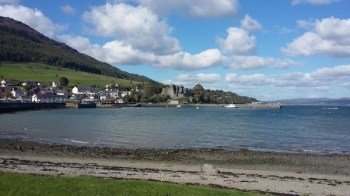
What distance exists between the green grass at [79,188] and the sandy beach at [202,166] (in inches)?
245

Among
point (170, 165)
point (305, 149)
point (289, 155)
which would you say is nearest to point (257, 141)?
point (305, 149)

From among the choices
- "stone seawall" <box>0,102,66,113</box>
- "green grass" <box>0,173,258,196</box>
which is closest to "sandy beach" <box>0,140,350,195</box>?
"green grass" <box>0,173,258,196</box>

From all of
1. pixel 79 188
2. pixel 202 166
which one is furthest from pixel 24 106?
pixel 79 188

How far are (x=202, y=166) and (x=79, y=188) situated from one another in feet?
49.7

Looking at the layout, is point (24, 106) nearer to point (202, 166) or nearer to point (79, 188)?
point (202, 166)

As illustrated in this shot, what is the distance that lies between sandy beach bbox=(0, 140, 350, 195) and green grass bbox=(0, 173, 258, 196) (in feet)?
20.4

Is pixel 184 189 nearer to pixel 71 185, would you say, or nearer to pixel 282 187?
pixel 71 185

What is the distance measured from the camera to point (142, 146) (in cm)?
4609

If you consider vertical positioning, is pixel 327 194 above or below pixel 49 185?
below

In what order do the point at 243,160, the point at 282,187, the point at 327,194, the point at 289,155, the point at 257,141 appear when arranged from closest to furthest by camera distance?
the point at 327,194, the point at 282,187, the point at 243,160, the point at 289,155, the point at 257,141

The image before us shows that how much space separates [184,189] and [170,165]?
14.8 metres

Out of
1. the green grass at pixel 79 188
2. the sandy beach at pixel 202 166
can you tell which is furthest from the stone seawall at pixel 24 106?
the green grass at pixel 79 188

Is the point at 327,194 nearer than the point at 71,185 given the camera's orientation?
No

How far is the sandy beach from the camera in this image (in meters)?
24.1
